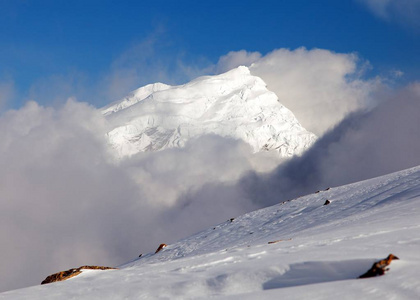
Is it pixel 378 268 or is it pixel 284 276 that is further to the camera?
pixel 284 276

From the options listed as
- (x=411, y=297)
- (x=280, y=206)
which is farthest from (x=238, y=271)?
(x=280, y=206)

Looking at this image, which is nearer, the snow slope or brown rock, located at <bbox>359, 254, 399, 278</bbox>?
the snow slope

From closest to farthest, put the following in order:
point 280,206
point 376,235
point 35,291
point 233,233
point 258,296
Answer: point 258,296, point 35,291, point 376,235, point 233,233, point 280,206

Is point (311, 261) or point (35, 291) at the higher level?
point (35, 291)

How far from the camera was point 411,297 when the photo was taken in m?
7.10

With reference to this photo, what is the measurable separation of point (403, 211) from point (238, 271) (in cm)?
1134

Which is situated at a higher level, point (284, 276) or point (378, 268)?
point (284, 276)

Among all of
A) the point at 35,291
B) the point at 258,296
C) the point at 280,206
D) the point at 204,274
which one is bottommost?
the point at 258,296

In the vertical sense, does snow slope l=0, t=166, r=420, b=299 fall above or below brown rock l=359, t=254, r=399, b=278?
above

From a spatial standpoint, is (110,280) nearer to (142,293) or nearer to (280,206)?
(142,293)

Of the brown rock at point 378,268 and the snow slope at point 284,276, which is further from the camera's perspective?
the brown rock at point 378,268

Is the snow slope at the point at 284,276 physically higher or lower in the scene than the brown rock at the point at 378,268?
higher

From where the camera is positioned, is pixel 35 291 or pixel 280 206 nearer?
pixel 35 291

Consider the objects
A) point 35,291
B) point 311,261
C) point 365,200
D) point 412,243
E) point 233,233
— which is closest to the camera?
point 311,261
